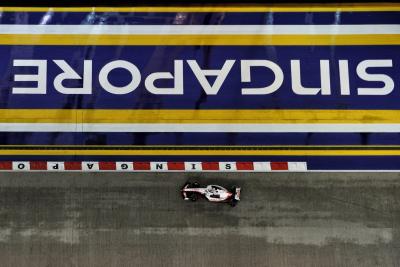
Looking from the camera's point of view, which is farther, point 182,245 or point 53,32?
point 53,32

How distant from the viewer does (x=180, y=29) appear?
568cm

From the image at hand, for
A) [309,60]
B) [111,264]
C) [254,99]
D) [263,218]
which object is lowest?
[111,264]

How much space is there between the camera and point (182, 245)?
5250 millimetres

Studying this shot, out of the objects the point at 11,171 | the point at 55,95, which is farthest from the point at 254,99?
the point at 11,171

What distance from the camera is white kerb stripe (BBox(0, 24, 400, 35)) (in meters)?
5.63

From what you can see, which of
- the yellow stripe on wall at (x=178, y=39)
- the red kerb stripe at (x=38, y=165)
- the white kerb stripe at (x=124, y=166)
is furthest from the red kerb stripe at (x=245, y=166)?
the red kerb stripe at (x=38, y=165)

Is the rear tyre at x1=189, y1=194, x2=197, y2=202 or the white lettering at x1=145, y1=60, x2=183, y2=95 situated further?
the white lettering at x1=145, y1=60, x2=183, y2=95

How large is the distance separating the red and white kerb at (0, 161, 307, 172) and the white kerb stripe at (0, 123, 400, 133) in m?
0.42

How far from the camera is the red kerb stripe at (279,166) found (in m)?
5.43

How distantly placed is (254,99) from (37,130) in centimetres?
286

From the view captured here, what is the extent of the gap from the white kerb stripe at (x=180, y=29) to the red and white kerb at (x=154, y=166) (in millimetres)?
1738

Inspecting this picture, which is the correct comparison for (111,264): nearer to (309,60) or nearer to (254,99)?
(254,99)

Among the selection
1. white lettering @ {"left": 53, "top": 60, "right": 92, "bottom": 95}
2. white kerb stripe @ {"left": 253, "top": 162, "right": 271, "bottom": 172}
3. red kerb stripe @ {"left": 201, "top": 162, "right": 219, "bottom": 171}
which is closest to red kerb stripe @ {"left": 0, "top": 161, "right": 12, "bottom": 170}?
white lettering @ {"left": 53, "top": 60, "right": 92, "bottom": 95}

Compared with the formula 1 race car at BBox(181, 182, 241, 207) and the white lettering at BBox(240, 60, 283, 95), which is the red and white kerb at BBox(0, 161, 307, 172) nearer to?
the formula 1 race car at BBox(181, 182, 241, 207)
